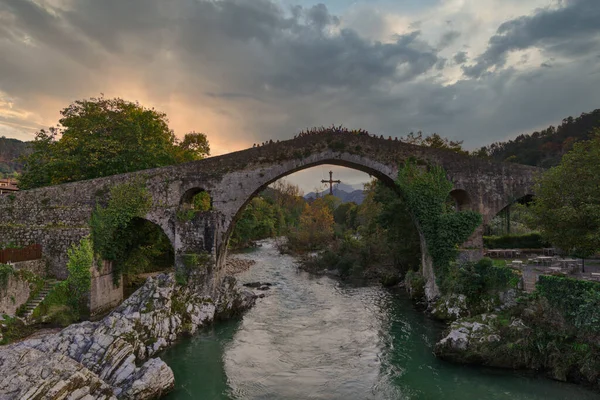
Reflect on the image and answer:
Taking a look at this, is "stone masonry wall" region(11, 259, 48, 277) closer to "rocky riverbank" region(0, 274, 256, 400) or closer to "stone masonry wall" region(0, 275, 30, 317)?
"stone masonry wall" region(0, 275, 30, 317)

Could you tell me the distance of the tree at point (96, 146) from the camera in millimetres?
20250

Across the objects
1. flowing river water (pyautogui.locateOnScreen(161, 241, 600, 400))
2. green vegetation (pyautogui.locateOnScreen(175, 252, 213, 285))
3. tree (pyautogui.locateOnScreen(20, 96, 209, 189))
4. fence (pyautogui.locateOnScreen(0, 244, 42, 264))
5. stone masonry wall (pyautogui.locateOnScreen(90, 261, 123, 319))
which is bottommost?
flowing river water (pyautogui.locateOnScreen(161, 241, 600, 400))

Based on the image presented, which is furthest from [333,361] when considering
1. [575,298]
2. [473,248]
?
[473,248]

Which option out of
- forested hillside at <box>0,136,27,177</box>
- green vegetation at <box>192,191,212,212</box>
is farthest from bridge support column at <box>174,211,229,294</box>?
forested hillside at <box>0,136,27,177</box>

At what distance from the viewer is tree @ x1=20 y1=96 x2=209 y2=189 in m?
20.2

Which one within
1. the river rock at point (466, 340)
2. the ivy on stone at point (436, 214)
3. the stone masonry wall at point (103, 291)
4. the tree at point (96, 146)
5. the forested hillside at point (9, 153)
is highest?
the forested hillside at point (9, 153)

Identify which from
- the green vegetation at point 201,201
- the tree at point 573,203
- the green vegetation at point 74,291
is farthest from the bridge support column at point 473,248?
the green vegetation at point 201,201

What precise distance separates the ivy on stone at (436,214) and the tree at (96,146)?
569 inches

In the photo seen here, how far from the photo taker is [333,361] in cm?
1159

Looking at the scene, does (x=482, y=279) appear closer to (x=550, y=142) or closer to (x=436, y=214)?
(x=436, y=214)

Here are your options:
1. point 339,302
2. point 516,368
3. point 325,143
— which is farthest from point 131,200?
point 516,368

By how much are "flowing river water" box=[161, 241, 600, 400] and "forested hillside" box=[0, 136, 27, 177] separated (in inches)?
3286

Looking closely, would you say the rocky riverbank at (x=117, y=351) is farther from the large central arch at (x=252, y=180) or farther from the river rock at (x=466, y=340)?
the river rock at (x=466, y=340)

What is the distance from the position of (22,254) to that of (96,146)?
295 inches
